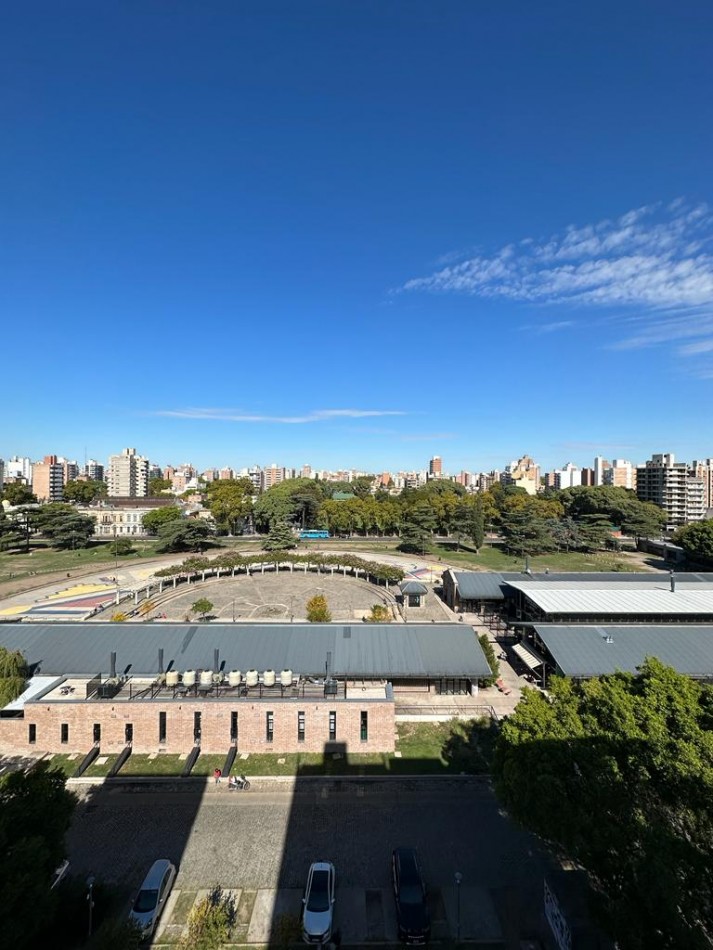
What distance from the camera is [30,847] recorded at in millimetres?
9578

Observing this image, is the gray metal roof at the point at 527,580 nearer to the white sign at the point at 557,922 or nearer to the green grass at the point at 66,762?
the white sign at the point at 557,922

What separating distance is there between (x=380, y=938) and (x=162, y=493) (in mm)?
136110

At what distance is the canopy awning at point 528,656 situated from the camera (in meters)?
25.9

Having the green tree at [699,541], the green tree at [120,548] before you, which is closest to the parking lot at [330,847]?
the green tree at [120,548]

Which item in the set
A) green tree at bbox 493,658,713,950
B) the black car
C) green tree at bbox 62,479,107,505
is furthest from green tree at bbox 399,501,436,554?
green tree at bbox 62,479,107,505

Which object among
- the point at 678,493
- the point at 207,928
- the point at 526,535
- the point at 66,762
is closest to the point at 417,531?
the point at 526,535

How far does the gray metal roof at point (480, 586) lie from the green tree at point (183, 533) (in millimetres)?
A: 33750

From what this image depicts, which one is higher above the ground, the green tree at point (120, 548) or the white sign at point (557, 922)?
the green tree at point (120, 548)

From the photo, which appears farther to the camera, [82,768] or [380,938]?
[82,768]

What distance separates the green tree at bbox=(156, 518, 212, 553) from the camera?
58844 millimetres

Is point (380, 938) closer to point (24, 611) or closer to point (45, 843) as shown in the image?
point (45, 843)

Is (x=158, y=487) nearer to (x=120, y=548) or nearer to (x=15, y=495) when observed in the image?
(x=15, y=495)

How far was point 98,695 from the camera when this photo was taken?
2052 centimetres

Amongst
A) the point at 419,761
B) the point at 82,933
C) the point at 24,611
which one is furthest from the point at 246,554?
the point at 82,933
